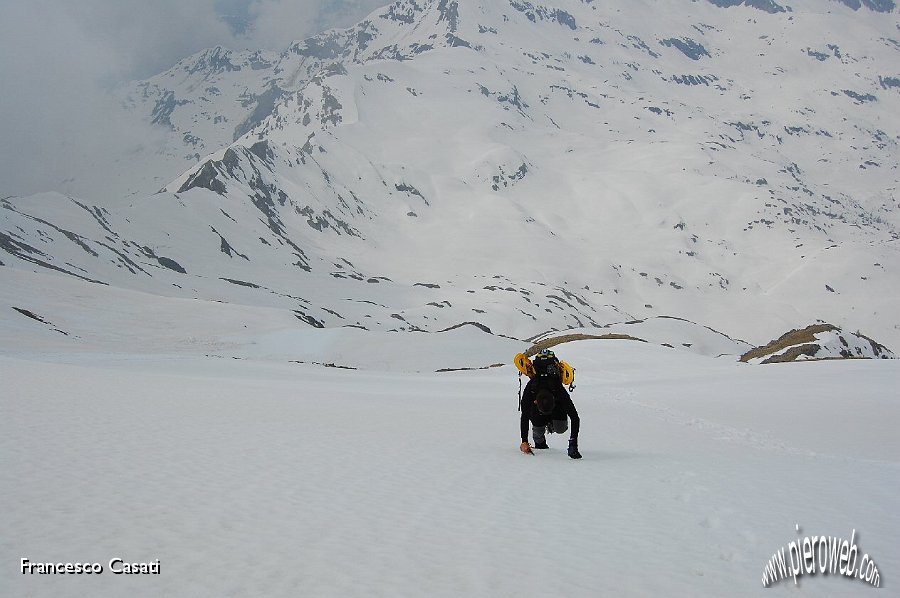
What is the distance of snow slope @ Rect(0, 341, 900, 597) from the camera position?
5102 millimetres

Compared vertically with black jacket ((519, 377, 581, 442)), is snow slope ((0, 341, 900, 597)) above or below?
below

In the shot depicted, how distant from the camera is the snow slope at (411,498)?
510 centimetres

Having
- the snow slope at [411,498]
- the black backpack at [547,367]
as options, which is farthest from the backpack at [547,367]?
the snow slope at [411,498]

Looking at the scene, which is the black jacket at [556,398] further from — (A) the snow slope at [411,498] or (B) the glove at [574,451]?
(A) the snow slope at [411,498]

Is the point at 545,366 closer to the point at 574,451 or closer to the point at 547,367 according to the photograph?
the point at 547,367

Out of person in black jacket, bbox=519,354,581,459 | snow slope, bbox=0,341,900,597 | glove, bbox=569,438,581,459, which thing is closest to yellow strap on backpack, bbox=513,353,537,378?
person in black jacket, bbox=519,354,581,459

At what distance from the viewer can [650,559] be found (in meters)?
5.62

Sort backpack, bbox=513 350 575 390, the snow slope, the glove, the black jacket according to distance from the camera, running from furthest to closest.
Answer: backpack, bbox=513 350 575 390 < the black jacket < the glove < the snow slope

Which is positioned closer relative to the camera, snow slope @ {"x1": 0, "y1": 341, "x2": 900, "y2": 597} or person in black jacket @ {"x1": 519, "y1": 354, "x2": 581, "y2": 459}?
snow slope @ {"x1": 0, "y1": 341, "x2": 900, "y2": 597}

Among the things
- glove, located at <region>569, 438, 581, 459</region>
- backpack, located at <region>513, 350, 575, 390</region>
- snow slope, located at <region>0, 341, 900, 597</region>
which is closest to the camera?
snow slope, located at <region>0, 341, 900, 597</region>

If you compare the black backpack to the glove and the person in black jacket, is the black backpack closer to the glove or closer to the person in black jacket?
the person in black jacket

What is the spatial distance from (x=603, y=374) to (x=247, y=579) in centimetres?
3572

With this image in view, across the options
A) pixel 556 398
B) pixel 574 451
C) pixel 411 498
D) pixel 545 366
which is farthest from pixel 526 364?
pixel 411 498

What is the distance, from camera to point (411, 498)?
762 centimetres
